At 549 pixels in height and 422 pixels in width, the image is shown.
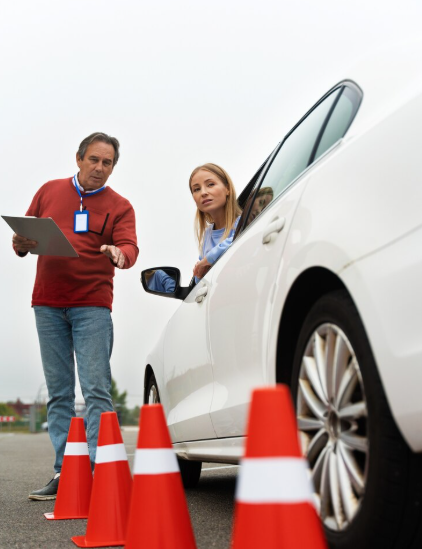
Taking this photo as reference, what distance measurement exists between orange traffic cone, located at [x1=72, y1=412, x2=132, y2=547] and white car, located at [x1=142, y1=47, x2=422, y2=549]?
459 mm

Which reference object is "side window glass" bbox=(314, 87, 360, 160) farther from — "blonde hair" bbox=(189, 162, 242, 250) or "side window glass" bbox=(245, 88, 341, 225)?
"blonde hair" bbox=(189, 162, 242, 250)

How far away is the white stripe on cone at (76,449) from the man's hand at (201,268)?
1084 mm

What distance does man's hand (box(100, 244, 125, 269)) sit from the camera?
177 inches

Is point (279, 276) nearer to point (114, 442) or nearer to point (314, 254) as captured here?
point (314, 254)

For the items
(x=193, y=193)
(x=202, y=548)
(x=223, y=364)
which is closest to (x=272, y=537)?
(x=202, y=548)

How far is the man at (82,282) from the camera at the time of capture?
458 cm

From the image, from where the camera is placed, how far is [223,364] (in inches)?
123

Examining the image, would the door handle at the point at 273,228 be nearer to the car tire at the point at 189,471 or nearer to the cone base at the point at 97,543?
the cone base at the point at 97,543

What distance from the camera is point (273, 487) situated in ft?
5.26

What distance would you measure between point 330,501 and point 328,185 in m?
0.92

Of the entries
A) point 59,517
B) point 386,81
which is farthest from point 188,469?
point 386,81

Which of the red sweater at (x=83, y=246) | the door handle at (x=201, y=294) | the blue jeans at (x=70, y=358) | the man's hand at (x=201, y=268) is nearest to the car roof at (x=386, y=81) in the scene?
the door handle at (x=201, y=294)

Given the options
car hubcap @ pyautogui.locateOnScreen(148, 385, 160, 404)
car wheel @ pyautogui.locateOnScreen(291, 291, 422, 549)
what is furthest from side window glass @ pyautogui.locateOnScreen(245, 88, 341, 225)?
car hubcap @ pyautogui.locateOnScreen(148, 385, 160, 404)

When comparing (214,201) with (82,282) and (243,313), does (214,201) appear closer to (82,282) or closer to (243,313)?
(82,282)
